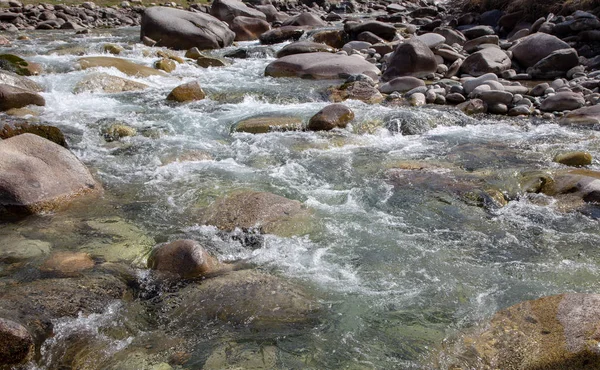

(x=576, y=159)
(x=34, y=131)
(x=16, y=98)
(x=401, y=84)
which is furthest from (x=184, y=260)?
(x=401, y=84)

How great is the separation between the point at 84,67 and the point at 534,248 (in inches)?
450

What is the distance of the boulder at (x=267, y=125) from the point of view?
973 cm

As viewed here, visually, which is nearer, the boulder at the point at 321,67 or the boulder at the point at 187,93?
the boulder at the point at 187,93

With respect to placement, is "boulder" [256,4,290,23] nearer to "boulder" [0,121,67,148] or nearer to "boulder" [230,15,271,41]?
"boulder" [230,15,271,41]

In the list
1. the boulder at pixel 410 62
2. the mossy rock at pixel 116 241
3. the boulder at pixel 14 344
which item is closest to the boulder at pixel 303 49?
the boulder at pixel 410 62

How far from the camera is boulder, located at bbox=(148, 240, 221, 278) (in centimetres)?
487

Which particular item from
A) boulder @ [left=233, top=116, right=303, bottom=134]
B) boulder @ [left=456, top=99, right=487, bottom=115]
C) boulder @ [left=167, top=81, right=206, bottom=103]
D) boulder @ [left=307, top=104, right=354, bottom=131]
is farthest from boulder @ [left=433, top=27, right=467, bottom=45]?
boulder @ [left=233, top=116, right=303, bottom=134]

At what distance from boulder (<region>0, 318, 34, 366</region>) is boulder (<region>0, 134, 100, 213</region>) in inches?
112

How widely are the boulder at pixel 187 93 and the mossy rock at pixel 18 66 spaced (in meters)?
3.81

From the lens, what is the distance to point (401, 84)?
12883 mm

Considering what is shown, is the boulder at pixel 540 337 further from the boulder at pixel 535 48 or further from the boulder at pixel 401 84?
the boulder at pixel 535 48

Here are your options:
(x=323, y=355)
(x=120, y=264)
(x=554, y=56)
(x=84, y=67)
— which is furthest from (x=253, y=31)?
(x=323, y=355)

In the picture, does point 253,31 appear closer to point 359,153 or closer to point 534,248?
point 359,153

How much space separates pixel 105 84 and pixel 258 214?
25.3ft
